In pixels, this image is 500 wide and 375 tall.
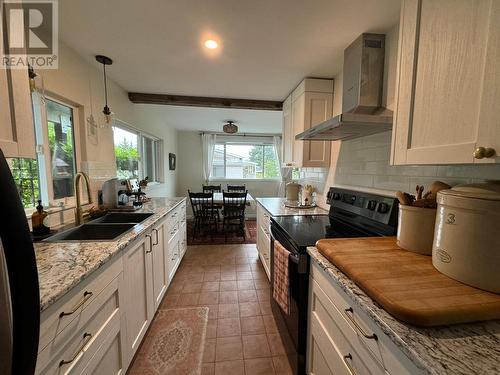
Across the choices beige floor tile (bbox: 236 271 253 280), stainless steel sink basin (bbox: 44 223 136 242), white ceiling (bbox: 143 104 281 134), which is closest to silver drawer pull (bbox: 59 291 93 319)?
stainless steel sink basin (bbox: 44 223 136 242)

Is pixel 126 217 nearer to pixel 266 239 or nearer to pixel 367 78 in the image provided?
pixel 266 239

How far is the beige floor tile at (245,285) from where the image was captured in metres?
2.39

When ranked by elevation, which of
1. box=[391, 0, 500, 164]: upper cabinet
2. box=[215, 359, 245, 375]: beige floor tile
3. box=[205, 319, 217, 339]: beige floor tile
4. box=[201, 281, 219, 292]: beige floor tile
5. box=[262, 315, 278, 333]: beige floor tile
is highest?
box=[391, 0, 500, 164]: upper cabinet

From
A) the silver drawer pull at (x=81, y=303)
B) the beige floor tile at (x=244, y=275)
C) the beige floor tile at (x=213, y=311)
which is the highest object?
the silver drawer pull at (x=81, y=303)

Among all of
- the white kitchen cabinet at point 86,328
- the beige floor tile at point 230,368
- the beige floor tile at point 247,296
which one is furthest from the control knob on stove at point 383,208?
the white kitchen cabinet at point 86,328

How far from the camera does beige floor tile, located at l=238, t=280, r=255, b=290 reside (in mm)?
2386

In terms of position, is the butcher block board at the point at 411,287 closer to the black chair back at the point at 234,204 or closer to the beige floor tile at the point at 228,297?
the beige floor tile at the point at 228,297

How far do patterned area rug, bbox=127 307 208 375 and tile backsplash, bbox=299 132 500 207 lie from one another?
1.78 metres

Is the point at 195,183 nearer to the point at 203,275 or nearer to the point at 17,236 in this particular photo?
the point at 203,275

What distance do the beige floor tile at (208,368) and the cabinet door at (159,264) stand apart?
26.2 inches

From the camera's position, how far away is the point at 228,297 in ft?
7.29

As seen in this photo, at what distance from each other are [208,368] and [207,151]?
485cm

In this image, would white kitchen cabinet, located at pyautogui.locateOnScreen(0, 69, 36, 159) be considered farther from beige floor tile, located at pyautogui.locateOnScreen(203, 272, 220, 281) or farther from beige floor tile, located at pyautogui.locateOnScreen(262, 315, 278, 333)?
beige floor tile, located at pyautogui.locateOnScreen(203, 272, 220, 281)

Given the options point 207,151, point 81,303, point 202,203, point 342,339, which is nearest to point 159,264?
point 81,303
